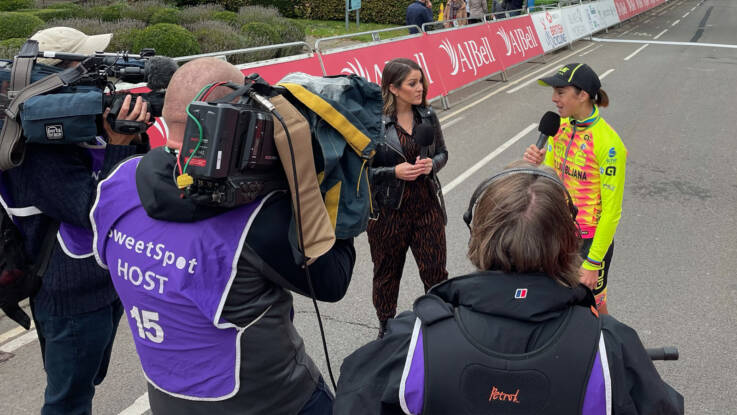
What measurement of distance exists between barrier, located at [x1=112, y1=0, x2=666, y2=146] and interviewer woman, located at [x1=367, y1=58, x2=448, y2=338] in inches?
114

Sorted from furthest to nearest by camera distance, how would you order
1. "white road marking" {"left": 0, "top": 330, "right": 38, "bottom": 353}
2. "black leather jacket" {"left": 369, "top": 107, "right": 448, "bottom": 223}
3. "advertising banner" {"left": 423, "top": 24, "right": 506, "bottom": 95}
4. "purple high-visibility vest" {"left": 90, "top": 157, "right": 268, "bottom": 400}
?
1. "advertising banner" {"left": 423, "top": 24, "right": 506, "bottom": 95}
2. "white road marking" {"left": 0, "top": 330, "right": 38, "bottom": 353}
3. "black leather jacket" {"left": 369, "top": 107, "right": 448, "bottom": 223}
4. "purple high-visibility vest" {"left": 90, "top": 157, "right": 268, "bottom": 400}

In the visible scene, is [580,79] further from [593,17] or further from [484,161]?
[593,17]

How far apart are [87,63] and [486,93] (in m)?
11.5

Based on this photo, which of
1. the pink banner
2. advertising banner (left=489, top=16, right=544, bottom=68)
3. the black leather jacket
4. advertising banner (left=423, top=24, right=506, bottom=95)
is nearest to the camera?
the black leather jacket

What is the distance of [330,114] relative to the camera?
190cm

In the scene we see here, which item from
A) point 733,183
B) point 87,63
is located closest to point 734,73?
point 733,183

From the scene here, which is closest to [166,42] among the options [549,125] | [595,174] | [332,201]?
[549,125]

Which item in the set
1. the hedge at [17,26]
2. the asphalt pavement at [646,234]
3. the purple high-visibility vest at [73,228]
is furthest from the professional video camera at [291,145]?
the hedge at [17,26]

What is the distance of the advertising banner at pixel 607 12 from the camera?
23.8 m

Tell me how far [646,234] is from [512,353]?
559 centimetres

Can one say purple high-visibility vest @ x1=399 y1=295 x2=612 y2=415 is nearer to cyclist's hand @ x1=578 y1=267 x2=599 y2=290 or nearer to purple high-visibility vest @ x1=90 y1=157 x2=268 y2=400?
purple high-visibility vest @ x1=90 y1=157 x2=268 y2=400

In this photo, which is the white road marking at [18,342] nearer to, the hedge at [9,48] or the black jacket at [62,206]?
the black jacket at [62,206]

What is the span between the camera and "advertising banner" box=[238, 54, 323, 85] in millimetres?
7591

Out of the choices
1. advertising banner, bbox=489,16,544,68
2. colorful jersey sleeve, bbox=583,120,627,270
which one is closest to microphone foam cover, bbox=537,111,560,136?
colorful jersey sleeve, bbox=583,120,627,270
